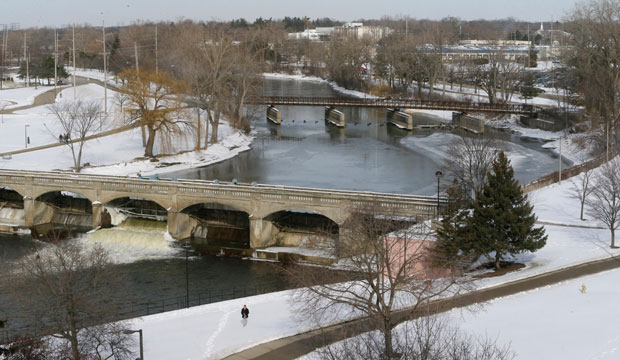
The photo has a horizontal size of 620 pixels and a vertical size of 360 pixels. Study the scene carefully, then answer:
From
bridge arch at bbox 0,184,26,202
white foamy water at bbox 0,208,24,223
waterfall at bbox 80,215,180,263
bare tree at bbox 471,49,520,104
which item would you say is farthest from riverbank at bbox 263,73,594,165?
A: white foamy water at bbox 0,208,24,223

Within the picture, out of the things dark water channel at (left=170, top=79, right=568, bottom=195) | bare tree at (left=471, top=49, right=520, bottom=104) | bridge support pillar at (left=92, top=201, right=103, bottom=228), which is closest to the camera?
bridge support pillar at (left=92, top=201, right=103, bottom=228)

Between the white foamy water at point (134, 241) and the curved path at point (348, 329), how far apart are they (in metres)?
19.9

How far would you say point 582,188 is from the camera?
54094 millimetres

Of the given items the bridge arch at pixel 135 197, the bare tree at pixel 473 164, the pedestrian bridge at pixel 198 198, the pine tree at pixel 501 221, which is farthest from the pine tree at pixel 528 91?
the pine tree at pixel 501 221

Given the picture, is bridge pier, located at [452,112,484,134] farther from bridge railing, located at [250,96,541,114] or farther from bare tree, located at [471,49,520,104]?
bare tree, located at [471,49,520,104]

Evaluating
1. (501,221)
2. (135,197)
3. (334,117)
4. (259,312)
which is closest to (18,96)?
(334,117)

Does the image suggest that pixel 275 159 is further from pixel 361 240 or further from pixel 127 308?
pixel 361 240

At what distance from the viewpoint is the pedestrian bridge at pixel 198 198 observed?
48.0 metres

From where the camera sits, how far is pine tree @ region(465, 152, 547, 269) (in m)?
39.2

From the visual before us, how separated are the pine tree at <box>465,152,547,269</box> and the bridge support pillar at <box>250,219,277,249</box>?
15590 mm

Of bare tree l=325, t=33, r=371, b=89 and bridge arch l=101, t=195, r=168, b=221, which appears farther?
bare tree l=325, t=33, r=371, b=89

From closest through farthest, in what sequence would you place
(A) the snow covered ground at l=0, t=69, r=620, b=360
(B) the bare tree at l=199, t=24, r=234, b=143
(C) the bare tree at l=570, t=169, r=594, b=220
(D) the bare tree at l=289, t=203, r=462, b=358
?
(D) the bare tree at l=289, t=203, r=462, b=358 → (A) the snow covered ground at l=0, t=69, r=620, b=360 → (C) the bare tree at l=570, t=169, r=594, b=220 → (B) the bare tree at l=199, t=24, r=234, b=143

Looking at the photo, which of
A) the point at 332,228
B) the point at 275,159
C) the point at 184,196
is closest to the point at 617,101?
the point at 275,159

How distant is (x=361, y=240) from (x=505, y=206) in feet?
34.0
